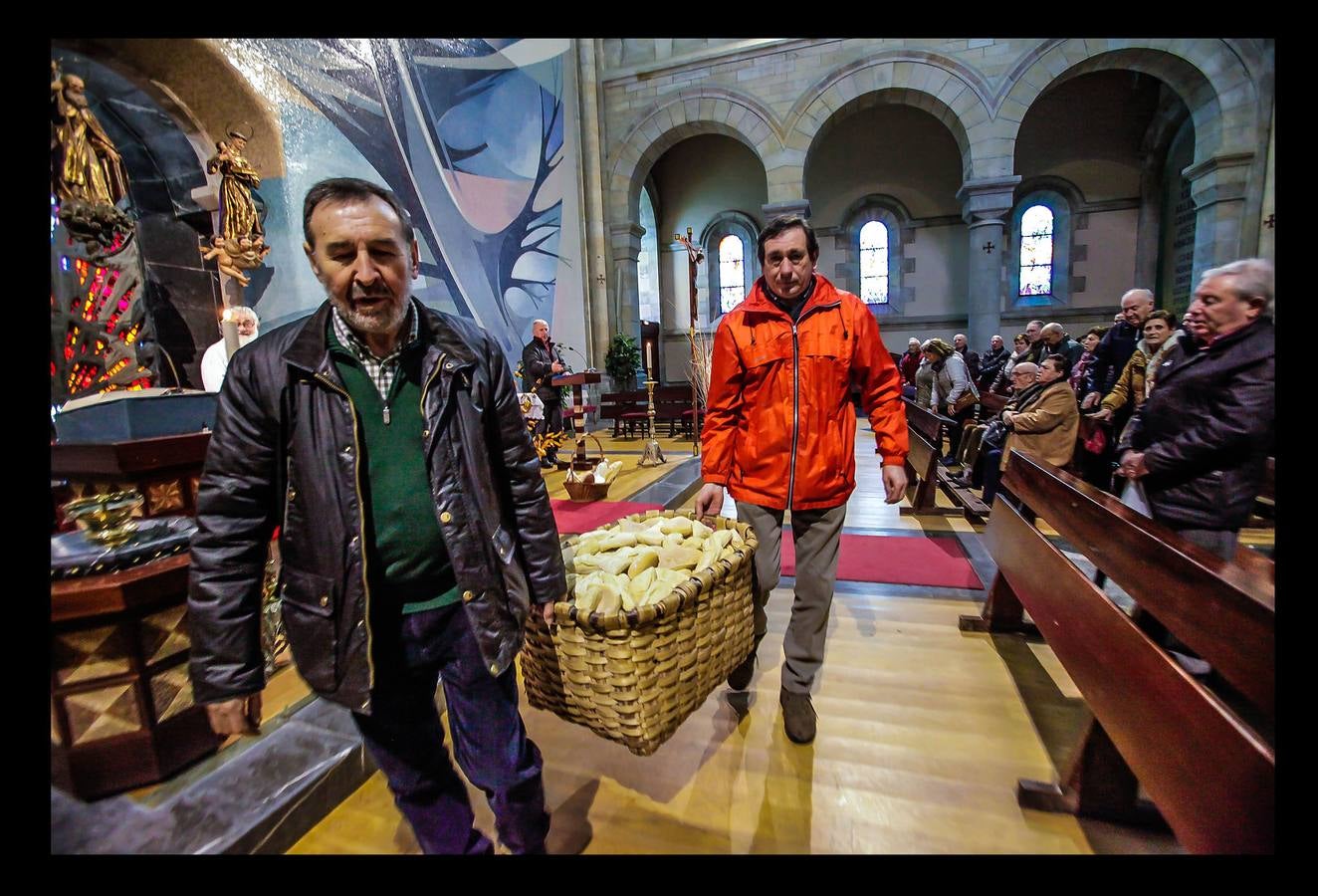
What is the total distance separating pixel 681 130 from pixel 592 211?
2.55 metres

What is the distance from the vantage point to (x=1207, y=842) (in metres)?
0.97

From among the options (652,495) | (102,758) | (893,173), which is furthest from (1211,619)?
(893,173)

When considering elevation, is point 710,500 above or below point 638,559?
above

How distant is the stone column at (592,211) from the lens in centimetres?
1089

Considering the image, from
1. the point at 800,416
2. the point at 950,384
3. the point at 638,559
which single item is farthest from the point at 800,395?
the point at 950,384

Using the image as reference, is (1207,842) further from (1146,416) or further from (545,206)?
(545,206)

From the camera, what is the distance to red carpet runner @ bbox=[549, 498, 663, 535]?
4.24 meters

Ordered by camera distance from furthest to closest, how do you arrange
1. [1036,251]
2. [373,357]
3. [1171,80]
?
[1036,251], [1171,80], [373,357]

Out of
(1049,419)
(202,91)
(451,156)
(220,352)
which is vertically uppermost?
(451,156)

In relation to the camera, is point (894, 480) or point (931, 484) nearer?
point (894, 480)

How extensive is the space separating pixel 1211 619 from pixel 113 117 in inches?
193

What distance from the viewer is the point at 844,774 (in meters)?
1.65

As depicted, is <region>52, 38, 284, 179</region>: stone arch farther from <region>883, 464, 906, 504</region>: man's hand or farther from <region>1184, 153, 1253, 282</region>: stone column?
<region>1184, 153, 1253, 282</region>: stone column

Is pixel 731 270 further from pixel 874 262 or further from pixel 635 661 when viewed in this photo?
pixel 635 661
